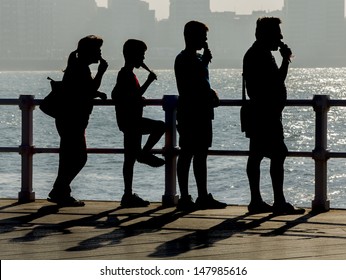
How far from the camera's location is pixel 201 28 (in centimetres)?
1045

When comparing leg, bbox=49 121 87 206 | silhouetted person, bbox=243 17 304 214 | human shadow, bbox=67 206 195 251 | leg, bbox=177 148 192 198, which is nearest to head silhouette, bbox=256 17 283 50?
silhouetted person, bbox=243 17 304 214

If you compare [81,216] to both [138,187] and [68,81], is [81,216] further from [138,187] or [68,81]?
[138,187]

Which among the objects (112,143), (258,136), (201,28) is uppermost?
(201,28)

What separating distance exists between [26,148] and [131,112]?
3.91 ft

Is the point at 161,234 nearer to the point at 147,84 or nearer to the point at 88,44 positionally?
the point at 147,84

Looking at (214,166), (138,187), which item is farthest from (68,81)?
(214,166)

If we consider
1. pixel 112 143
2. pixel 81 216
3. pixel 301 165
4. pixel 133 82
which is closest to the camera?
pixel 81 216

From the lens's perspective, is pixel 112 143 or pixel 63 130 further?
pixel 112 143

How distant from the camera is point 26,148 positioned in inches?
453

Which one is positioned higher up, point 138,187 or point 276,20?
point 276,20

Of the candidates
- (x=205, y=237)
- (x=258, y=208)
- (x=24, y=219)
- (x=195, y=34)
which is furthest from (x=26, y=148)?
(x=205, y=237)

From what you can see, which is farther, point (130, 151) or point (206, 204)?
point (130, 151)

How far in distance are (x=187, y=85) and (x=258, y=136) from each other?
756 millimetres

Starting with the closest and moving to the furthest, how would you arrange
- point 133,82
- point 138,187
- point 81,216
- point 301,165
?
1. point 81,216
2. point 133,82
3. point 138,187
4. point 301,165
